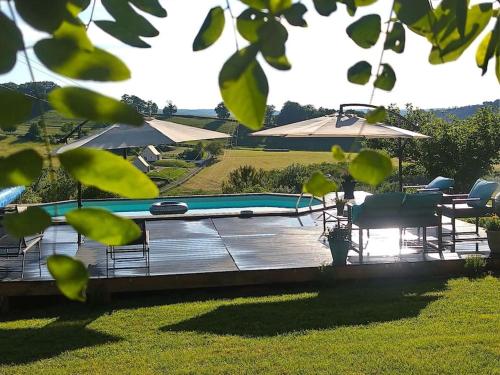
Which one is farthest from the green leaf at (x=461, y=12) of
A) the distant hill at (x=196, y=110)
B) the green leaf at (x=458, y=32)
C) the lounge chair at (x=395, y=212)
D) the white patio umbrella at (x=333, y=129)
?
the white patio umbrella at (x=333, y=129)

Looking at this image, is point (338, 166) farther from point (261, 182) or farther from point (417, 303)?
point (261, 182)

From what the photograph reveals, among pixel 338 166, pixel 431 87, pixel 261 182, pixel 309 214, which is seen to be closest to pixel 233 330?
pixel 431 87

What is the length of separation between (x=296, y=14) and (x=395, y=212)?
8.36m

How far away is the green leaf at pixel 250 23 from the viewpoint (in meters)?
0.76

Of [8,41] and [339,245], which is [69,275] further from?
[339,245]

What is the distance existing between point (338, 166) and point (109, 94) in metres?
0.41

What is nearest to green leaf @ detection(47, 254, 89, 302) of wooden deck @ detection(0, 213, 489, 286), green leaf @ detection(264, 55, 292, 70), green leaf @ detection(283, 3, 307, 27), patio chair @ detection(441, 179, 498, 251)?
green leaf @ detection(264, 55, 292, 70)

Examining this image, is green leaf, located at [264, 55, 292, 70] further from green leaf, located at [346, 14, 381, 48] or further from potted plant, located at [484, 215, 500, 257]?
potted plant, located at [484, 215, 500, 257]

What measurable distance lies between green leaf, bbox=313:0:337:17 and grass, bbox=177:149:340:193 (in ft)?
71.3

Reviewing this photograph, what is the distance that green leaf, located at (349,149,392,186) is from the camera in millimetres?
801

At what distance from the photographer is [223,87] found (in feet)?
2.24

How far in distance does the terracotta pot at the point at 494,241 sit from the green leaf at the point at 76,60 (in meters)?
9.13

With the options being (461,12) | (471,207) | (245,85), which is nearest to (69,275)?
(245,85)

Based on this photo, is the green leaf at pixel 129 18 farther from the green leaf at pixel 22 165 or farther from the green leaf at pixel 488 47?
the green leaf at pixel 488 47
